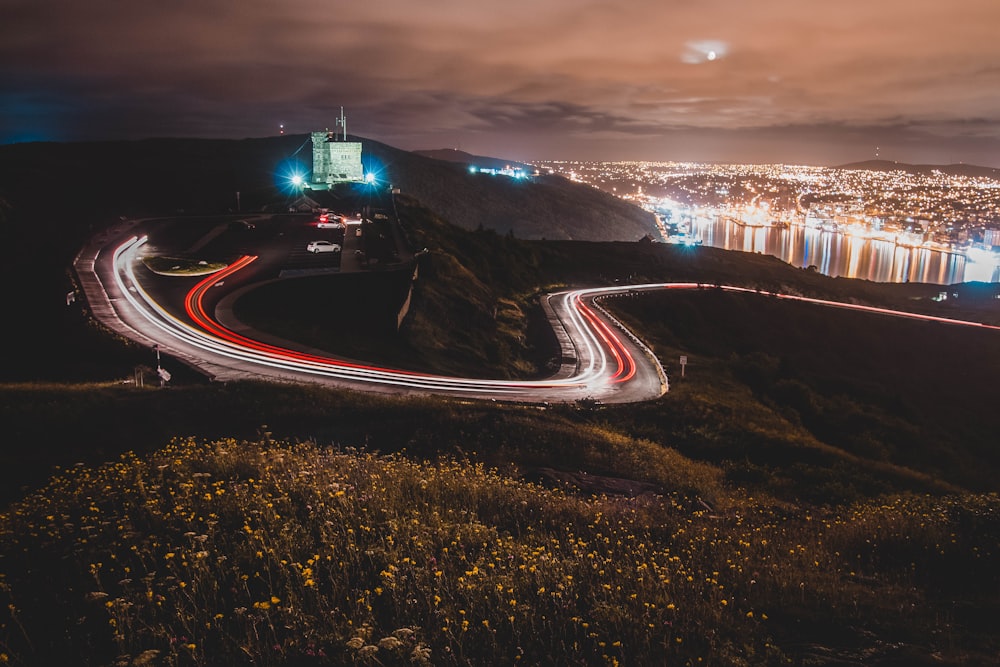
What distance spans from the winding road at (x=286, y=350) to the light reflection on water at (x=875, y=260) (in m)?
117

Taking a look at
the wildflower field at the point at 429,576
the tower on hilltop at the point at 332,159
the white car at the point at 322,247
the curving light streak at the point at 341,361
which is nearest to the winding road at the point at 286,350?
the curving light streak at the point at 341,361

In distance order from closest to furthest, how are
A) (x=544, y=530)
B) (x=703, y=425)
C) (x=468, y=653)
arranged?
(x=468, y=653), (x=544, y=530), (x=703, y=425)

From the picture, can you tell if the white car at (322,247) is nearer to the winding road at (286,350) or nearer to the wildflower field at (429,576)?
the winding road at (286,350)

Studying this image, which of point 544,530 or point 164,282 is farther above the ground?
point 164,282

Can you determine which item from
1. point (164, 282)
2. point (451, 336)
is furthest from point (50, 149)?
point (451, 336)

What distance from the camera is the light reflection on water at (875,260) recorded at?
463 feet

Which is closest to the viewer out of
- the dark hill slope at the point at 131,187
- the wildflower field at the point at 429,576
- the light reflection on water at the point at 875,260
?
the wildflower field at the point at 429,576

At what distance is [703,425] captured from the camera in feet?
74.5

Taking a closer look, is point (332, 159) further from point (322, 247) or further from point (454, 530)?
point (454, 530)

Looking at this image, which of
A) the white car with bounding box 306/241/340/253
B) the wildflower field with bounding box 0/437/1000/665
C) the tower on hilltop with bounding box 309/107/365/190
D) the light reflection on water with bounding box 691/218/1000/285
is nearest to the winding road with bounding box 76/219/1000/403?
the white car with bounding box 306/241/340/253

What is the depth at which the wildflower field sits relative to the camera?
19.9ft

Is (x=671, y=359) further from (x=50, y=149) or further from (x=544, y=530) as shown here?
(x=50, y=149)

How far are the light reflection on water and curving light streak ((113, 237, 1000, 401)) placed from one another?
382ft

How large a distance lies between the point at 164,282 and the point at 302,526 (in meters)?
36.5
